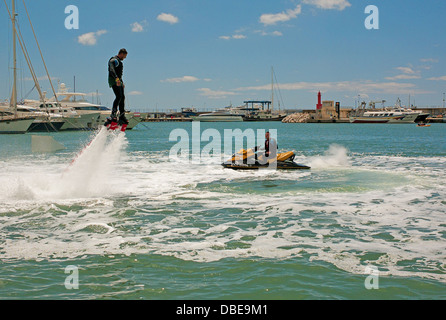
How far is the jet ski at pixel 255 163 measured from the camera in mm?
22672

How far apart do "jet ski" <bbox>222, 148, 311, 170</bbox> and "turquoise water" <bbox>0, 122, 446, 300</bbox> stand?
4102 millimetres

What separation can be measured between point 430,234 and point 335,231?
2.20m

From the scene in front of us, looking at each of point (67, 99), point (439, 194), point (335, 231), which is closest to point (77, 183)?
point (335, 231)

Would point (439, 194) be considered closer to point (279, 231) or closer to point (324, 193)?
point (324, 193)

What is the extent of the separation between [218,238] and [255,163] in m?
13.1

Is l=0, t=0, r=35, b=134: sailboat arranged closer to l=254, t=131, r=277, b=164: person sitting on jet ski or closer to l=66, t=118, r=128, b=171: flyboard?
l=254, t=131, r=277, b=164: person sitting on jet ski

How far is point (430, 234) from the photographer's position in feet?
33.8

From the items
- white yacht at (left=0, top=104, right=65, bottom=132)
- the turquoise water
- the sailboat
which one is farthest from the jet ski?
the sailboat

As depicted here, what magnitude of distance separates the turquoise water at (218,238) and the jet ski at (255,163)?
4.10 meters

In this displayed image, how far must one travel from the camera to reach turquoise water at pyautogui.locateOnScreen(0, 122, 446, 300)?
7.14 m

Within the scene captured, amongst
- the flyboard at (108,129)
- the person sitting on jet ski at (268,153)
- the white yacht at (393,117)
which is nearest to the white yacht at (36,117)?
the person sitting on jet ski at (268,153)

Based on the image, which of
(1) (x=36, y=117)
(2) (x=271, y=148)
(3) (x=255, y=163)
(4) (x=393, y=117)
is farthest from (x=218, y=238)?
(4) (x=393, y=117)

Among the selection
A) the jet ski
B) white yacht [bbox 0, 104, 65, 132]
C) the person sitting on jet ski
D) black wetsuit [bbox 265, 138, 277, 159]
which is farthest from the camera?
white yacht [bbox 0, 104, 65, 132]
